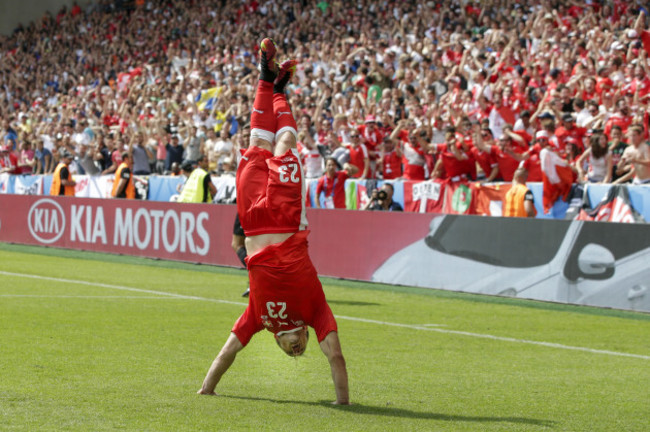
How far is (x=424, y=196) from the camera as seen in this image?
2070cm

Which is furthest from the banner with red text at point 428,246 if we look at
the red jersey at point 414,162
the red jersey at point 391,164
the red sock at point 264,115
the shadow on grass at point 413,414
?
the red sock at point 264,115

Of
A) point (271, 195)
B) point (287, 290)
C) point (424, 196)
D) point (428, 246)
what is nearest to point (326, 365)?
Result: point (287, 290)

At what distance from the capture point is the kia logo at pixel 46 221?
24109mm

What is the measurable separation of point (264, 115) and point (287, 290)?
1337 millimetres

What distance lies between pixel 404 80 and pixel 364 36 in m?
4.86

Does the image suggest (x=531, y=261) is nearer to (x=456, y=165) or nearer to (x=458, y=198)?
(x=458, y=198)

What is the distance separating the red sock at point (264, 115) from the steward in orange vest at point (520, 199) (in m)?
10.3

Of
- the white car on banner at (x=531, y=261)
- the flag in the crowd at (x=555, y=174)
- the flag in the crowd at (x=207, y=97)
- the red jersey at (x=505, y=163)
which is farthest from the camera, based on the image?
the flag in the crowd at (x=207, y=97)

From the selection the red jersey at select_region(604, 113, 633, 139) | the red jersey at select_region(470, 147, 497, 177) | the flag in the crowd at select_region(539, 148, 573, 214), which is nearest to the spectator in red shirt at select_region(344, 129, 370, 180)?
the red jersey at select_region(470, 147, 497, 177)

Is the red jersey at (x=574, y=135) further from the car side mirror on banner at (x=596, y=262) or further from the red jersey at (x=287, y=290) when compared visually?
the red jersey at (x=287, y=290)

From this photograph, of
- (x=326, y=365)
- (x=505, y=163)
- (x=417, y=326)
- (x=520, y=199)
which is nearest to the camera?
(x=326, y=365)

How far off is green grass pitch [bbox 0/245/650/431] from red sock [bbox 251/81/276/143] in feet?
6.43

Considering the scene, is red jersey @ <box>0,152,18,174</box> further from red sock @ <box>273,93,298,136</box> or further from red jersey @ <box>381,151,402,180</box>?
red sock @ <box>273,93,298,136</box>

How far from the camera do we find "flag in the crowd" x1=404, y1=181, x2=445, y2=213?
20422 mm
